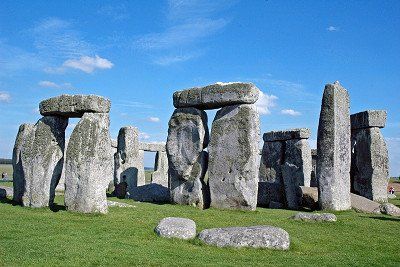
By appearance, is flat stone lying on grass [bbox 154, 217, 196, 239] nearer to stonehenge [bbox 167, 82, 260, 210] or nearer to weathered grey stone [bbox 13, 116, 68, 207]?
weathered grey stone [bbox 13, 116, 68, 207]

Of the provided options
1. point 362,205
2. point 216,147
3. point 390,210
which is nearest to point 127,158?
point 216,147

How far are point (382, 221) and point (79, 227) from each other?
8503 millimetres

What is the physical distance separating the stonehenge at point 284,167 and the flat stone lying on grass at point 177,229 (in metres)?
8.65

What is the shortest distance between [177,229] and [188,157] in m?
7.39

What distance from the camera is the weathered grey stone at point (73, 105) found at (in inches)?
481

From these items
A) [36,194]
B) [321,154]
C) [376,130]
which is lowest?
[36,194]

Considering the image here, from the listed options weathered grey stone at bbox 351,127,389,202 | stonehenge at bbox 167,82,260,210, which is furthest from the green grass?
weathered grey stone at bbox 351,127,389,202

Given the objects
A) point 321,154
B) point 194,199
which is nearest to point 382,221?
point 321,154

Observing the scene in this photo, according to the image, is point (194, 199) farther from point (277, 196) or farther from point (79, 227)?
point (79, 227)

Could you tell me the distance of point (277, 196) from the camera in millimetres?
17938

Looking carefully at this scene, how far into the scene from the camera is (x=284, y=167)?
17.4 metres

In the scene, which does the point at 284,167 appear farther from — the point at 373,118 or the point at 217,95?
the point at 373,118

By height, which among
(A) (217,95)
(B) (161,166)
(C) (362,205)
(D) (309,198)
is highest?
(A) (217,95)

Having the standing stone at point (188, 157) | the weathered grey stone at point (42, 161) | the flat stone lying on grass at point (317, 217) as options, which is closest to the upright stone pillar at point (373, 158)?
the standing stone at point (188, 157)
